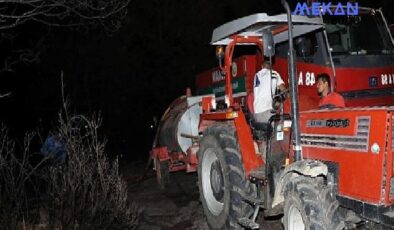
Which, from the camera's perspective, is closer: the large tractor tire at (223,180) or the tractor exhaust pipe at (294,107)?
the tractor exhaust pipe at (294,107)

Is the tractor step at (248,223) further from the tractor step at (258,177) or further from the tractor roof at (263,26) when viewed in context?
the tractor roof at (263,26)

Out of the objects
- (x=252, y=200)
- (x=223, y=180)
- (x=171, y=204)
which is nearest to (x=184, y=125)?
(x=171, y=204)

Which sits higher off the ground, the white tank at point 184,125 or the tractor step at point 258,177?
the white tank at point 184,125

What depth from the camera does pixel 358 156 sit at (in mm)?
4258

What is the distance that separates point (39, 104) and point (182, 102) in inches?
604

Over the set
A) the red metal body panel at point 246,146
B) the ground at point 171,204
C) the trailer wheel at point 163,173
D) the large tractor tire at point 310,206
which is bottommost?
the ground at point 171,204

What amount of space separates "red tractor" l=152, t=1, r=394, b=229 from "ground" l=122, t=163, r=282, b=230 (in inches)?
33.0

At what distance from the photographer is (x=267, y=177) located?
18.3 feet

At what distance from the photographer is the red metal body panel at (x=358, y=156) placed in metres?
3.98

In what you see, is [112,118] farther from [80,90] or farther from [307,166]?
[307,166]

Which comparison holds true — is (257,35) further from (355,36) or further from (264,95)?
(355,36)

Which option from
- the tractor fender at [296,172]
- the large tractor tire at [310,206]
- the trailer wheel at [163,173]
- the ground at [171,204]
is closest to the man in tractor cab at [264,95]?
the tractor fender at [296,172]

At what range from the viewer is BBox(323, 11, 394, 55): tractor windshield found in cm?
855

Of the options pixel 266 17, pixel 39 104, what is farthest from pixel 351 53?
pixel 39 104
